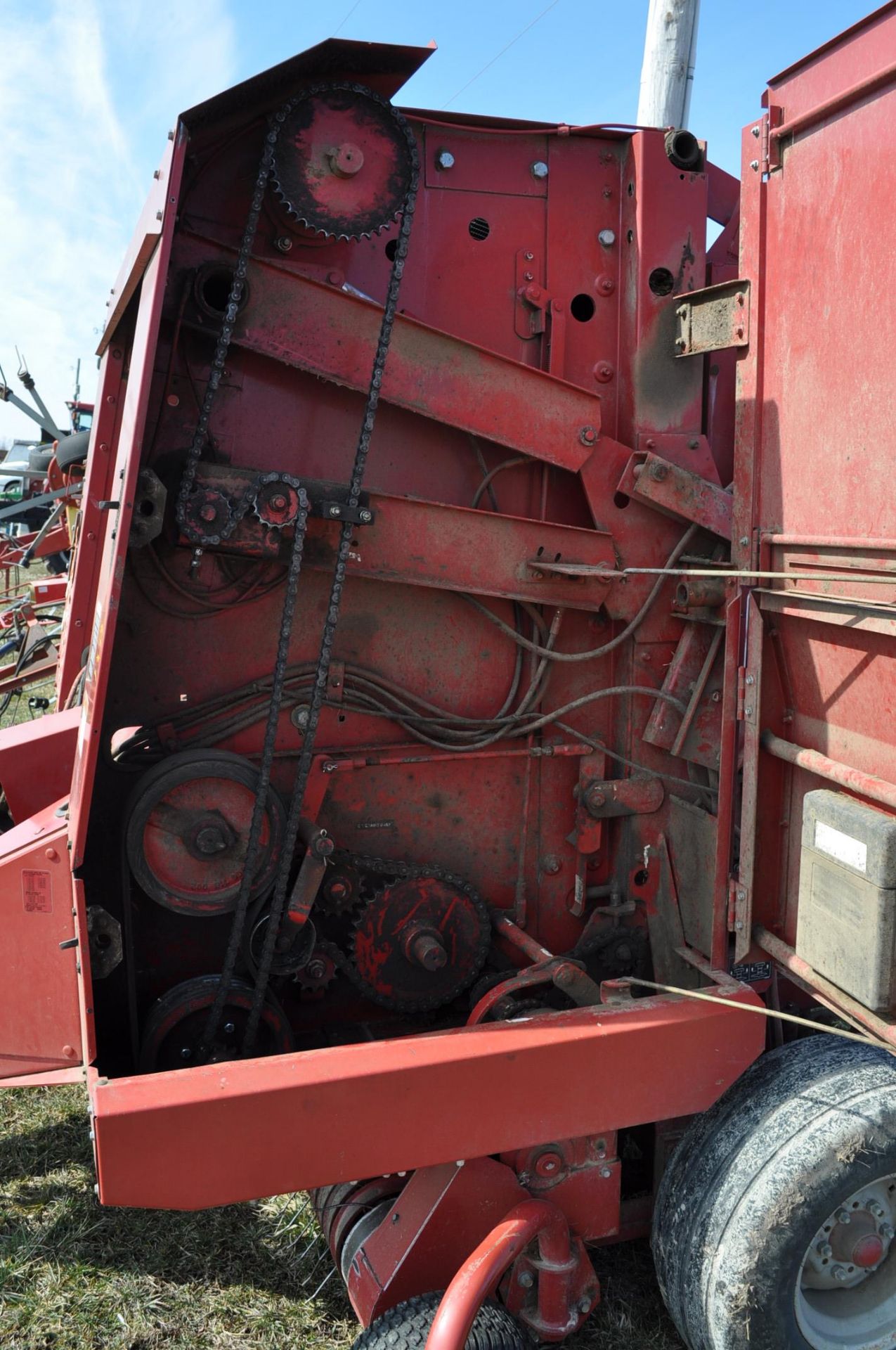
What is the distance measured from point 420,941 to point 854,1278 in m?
1.43

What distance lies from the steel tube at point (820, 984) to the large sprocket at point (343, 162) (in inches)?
89.2

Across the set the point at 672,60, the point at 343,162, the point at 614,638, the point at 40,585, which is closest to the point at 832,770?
Result: the point at 614,638

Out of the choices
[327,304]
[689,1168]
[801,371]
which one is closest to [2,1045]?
[689,1168]

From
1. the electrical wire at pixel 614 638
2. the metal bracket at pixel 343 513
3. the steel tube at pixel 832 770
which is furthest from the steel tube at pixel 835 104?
the steel tube at pixel 832 770

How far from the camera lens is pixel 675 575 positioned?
3133mm

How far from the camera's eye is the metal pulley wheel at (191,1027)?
8.97ft

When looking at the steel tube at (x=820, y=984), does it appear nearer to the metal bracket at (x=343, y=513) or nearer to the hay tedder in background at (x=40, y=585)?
the metal bracket at (x=343, y=513)

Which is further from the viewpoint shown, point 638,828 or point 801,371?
point 638,828

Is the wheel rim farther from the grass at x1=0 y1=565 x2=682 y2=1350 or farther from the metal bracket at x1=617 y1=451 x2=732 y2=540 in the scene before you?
the metal bracket at x1=617 y1=451 x2=732 y2=540

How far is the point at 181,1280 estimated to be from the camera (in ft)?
9.31

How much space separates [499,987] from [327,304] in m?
1.98

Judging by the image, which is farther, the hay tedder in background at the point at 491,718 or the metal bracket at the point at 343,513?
the metal bracket at the point at 343,513

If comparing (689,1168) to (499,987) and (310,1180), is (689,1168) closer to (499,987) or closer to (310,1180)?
(499,987)

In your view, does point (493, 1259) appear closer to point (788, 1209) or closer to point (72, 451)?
point (788, 1209)
